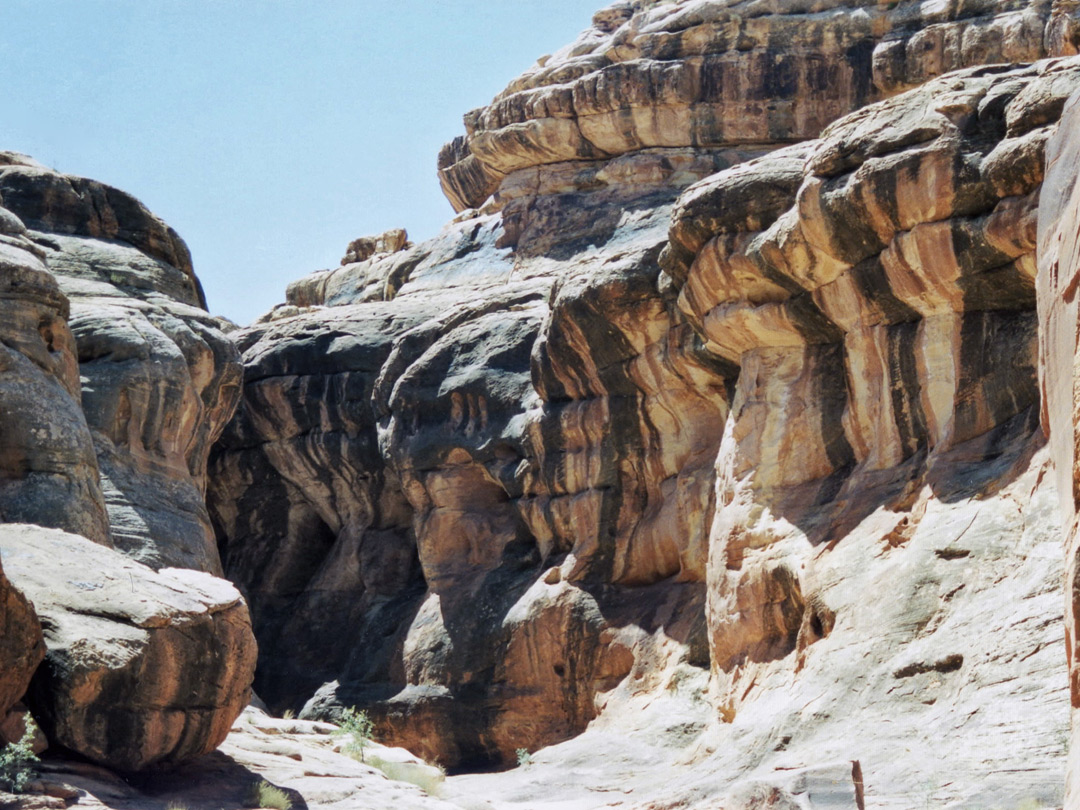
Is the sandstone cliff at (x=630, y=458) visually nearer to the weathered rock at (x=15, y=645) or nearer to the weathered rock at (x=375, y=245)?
the weathered rock at (x=15, y=645)

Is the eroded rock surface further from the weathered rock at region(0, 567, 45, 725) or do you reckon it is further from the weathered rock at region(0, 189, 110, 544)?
the weathered rock at region(0, 189, 110, 544)

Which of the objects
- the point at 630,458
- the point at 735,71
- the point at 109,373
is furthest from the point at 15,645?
the point at 735,71

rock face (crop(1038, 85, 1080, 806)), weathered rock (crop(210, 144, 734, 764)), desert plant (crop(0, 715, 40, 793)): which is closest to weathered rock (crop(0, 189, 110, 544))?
desert plant (crop(0, 715, 40, 793))

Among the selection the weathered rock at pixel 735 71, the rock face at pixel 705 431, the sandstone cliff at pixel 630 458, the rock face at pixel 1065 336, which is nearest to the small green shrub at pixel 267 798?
the sandstone cliff at pixel 630 458

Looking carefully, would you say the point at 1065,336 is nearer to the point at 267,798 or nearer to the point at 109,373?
the point at 267,798

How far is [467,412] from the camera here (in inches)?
1221

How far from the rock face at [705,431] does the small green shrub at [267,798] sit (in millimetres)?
4853

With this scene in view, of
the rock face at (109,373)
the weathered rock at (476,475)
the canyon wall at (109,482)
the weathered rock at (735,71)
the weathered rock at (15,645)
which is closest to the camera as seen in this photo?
the weathered rock at (15,645)

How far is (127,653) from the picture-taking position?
14984 millimetres

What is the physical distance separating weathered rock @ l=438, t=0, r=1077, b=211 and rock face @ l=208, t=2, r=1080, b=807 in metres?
0.10

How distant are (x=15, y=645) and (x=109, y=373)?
14.6m

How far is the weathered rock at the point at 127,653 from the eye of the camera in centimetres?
1470

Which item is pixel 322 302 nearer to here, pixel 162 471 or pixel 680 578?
pixel 162 471

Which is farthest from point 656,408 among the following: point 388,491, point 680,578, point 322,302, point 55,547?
point 322,302
